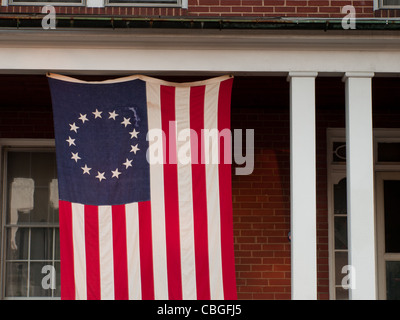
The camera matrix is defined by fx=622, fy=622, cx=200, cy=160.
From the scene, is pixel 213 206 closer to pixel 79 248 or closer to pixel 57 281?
pixel 79 248

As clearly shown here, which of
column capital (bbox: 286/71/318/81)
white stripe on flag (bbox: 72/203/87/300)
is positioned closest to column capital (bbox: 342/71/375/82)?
column capital (bbox: 286/71/318/81)

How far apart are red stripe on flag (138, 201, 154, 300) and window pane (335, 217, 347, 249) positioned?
3295mm

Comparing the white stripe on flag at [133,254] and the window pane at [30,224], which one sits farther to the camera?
the window pane at [30,224]

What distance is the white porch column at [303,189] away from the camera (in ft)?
21.2

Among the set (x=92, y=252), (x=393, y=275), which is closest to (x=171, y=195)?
(x=92, y=252)

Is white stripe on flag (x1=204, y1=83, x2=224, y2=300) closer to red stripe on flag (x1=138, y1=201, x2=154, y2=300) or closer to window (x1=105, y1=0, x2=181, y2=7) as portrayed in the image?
red stripe on flag (x1=138, y1=201, x2=154, y2=300)

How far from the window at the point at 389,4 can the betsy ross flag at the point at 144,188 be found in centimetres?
226

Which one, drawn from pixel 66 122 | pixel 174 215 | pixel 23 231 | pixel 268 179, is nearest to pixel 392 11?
pixel 268 179

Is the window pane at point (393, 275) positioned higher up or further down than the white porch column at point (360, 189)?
further down

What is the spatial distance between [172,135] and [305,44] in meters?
1.72

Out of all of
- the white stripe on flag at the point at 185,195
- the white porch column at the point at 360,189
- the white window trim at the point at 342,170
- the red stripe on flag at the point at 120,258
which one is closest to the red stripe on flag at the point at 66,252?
the red stripe on flag at the point at 120,258

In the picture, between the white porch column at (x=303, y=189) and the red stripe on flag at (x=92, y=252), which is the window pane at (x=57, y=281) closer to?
the red stripe on flag at (x=92, y=252)
